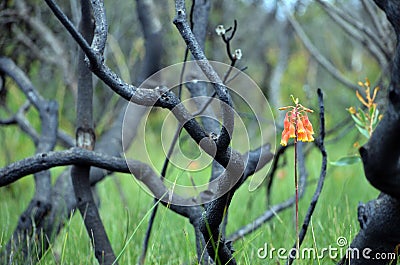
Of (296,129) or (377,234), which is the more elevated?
(296,129)

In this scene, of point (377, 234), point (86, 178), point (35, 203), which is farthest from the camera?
point (35, 203)

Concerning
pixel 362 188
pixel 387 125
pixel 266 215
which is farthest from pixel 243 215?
pixel 387 125

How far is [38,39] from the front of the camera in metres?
3.24

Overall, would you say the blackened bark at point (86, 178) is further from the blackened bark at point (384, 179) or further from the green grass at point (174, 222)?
the blackened bark at point (384, 179)

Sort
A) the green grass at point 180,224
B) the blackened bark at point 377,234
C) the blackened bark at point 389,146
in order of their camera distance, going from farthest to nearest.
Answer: the green grass at point 180,224 < the blackened bark at point 377,234 < the blackened bark at point 389,146

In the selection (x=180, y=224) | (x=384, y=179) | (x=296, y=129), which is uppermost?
(x=296, y=129)

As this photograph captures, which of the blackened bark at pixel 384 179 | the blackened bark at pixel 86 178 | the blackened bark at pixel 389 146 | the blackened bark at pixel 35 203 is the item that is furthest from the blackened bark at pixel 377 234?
the blackened bark at pixel 35 203

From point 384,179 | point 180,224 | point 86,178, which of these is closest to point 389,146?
point 384,179

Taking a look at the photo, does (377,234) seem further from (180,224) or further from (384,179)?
(180,224)

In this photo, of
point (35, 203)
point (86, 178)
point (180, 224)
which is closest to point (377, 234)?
point (86, 178)

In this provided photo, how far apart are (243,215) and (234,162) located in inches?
53.5

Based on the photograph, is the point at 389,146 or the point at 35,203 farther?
the point at 35,203

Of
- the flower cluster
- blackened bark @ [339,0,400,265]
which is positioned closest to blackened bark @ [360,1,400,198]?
blackened bark @ [339,0,400,265]

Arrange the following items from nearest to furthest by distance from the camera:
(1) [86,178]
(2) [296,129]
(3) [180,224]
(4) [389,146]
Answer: (4) [389,146], (2) [296,129], (1) [86,178], (3) [180,224]
